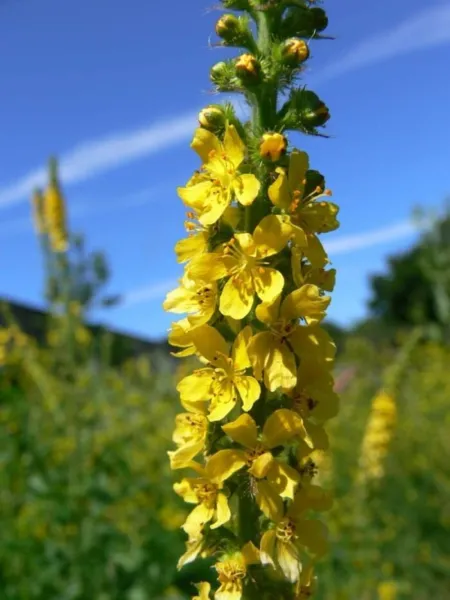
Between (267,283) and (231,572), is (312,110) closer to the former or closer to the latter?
(267,283)

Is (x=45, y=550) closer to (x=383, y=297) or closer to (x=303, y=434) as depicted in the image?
(x=303, y=434)

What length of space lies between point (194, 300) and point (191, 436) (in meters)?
0.35

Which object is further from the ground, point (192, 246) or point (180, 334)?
point (192, 246)

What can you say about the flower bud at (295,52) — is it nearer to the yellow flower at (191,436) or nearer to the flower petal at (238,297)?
the flower petal at (238,297)

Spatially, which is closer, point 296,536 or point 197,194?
point 296,536

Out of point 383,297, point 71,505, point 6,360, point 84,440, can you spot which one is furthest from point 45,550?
point 383,297

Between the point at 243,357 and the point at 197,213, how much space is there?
1.35 feet

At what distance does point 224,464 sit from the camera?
1.75m

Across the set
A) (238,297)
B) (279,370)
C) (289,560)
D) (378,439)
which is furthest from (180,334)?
(378,439)

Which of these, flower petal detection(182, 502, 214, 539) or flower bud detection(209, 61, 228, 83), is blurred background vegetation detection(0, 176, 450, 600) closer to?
flower petal detection(182, 502, 214, 539)

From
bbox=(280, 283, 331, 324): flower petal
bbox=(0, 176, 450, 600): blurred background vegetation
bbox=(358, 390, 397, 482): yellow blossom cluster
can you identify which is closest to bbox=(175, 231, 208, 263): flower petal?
bbox=(280, 283, 331, 324): flower petal

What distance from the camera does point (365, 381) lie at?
10211 millimetres

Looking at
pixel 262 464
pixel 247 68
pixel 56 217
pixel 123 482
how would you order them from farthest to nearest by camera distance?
pixel 56 217 < pixel 123 482 < pixel 247 68 < pixel 262 464

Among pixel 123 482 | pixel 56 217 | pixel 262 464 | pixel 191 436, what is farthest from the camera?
pixel 56 217
